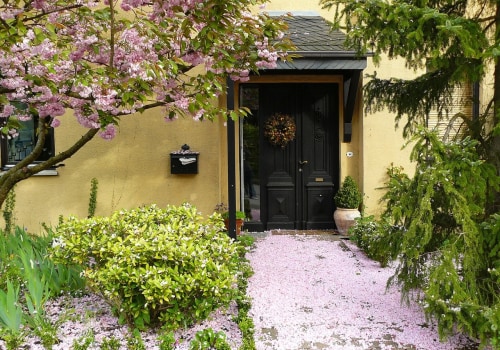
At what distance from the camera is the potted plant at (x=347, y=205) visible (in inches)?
299

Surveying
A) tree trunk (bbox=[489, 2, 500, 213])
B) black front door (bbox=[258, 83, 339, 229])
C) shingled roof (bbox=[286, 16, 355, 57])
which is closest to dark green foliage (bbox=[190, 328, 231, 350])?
tree trunk (bbox=[489, 2, 500, 213])

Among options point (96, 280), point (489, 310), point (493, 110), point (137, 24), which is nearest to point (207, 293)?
point (96, 280)

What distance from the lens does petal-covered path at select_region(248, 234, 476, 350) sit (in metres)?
3.67

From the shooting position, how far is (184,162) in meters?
7.19

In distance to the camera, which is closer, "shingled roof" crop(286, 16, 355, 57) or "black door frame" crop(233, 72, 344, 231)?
"shingled roof" crop(286, 16, 355, 57)

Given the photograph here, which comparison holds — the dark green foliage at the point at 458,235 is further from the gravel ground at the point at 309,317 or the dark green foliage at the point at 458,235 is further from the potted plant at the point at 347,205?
the potted plant at the point at 347,205

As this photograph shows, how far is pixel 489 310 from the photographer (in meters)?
3.01

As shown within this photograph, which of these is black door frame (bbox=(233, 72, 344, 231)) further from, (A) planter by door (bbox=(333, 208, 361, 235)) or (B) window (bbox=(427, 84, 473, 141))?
(B) window (bbox=(427, 84, 473, 141))

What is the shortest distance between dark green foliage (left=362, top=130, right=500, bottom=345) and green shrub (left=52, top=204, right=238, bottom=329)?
1554 millimetres

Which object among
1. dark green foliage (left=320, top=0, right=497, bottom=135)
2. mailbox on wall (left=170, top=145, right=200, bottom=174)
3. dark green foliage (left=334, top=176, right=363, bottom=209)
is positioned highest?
dark green foliage (left=320, top=0, right=497, bottom=135)

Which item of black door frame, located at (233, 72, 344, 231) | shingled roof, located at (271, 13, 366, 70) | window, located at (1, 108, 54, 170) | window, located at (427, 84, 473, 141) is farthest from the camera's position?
black door frame, located at (233, 72, 344, 231)

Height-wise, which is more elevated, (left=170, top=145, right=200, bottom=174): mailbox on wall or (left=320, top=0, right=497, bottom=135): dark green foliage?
(left=320, top=0, right=497, bottom=135): dark green foliage

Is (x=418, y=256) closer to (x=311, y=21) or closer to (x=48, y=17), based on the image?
(x=48, y=17)

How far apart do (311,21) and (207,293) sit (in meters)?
6.08
